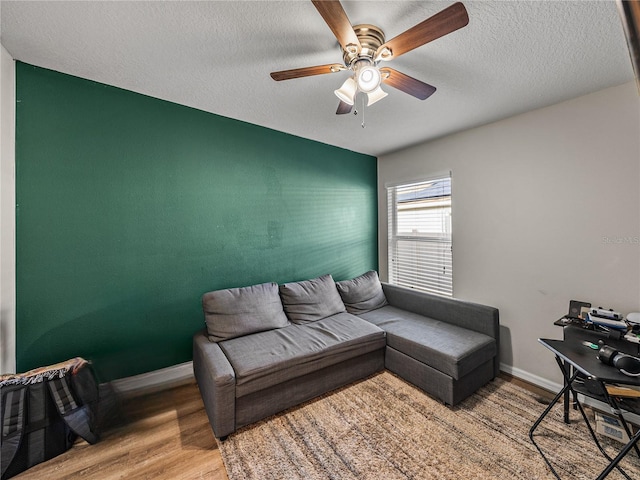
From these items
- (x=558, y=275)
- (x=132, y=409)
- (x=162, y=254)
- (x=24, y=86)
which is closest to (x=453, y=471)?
(x=558, y=275)

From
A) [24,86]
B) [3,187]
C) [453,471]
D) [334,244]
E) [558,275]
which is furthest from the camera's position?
[334,244]

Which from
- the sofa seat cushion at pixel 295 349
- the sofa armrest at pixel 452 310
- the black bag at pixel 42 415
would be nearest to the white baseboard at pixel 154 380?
the black bag at pixel 42 415

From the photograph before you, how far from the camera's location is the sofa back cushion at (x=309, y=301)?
2664 millimetres

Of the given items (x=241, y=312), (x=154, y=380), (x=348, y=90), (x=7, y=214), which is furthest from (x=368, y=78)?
(x=154, y=380)

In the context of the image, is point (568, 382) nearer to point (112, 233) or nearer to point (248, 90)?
point (248, 90)

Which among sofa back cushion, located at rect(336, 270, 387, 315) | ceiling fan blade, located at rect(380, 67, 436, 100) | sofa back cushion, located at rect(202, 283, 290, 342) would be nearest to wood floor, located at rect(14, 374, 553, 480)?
sofa back cushion, located at rect(202, 283, 290, 342)

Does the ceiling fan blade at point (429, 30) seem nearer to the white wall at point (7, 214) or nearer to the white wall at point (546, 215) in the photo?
the white wall at point (546, 215)

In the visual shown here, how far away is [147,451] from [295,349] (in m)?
1.09

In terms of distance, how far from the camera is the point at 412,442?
1.67 metres

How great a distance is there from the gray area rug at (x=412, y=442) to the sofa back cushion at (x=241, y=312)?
2.39ft

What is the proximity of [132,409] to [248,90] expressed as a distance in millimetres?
2663

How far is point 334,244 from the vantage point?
3.43m

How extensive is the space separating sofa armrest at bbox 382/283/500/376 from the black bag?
116 inches

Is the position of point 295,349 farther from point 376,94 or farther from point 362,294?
point 376,94
